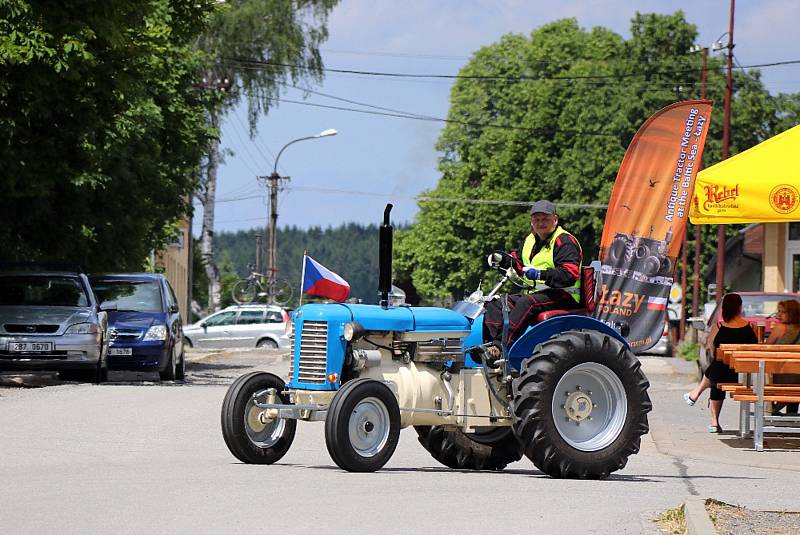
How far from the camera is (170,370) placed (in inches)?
1025

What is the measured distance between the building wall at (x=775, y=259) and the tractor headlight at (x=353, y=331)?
33.4m

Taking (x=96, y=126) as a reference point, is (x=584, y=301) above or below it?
below

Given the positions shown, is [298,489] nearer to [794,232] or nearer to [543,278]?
[543,278]

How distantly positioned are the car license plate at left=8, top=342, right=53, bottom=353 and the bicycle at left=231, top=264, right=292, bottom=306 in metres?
50.3

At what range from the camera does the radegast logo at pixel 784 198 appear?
1500cm

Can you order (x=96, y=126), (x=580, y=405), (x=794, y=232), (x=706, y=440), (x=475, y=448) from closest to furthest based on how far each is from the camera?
(x=580, y=405) < (x=475, y=448) < (x=706, y=440) < (x=96, y=126) < (x=794, y=232)

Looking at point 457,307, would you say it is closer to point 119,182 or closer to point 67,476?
point 67,476

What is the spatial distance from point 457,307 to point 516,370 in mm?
720

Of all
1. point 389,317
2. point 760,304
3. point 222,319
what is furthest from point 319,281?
point 222,319

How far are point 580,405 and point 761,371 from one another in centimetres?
438

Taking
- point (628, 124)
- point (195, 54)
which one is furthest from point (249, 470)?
point (628, 124)

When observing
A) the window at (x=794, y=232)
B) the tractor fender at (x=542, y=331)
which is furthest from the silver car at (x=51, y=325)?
the window at (x=794, y=232)

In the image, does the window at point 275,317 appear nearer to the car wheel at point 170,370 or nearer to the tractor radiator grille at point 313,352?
the car wheel at point 170,370

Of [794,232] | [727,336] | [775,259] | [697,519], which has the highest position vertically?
[794,232]
